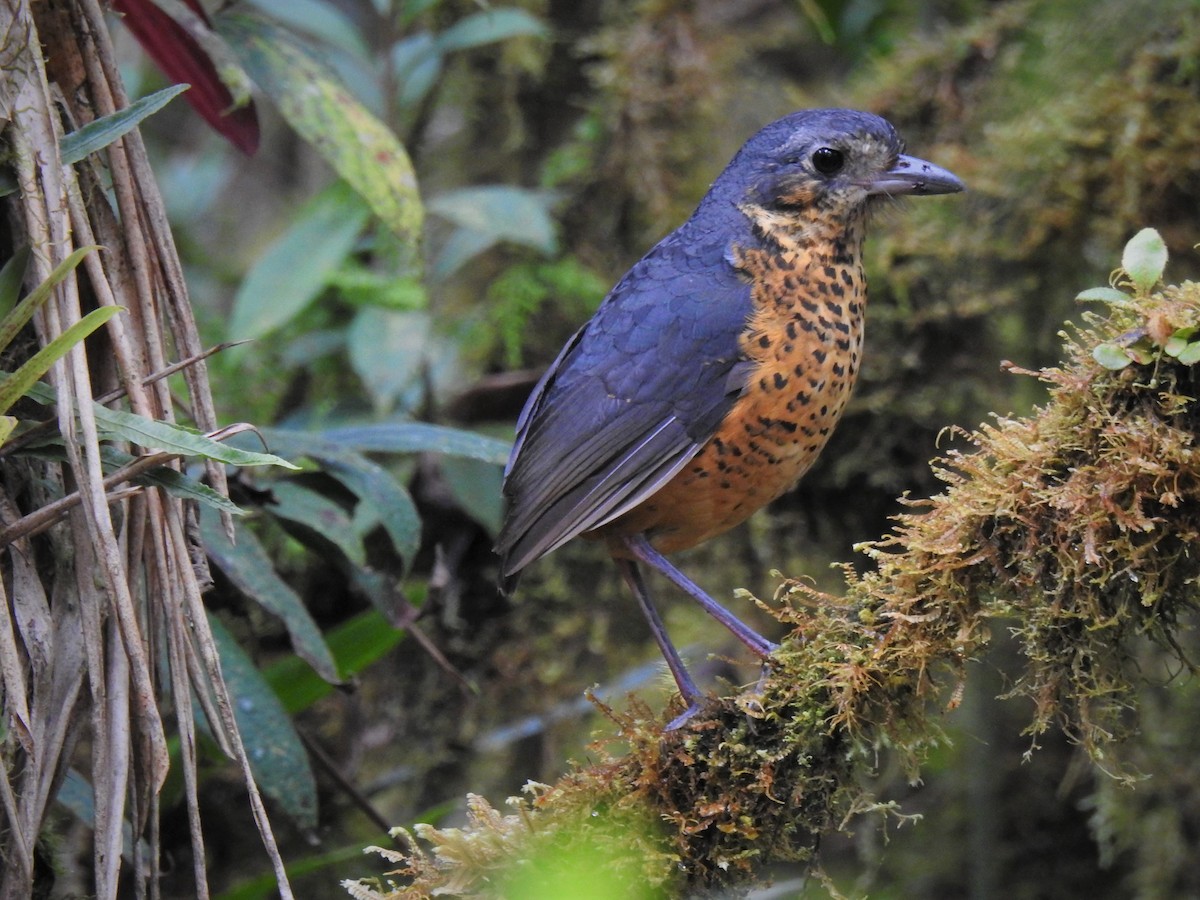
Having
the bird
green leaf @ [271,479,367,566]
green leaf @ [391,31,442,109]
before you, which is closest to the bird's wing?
the bird

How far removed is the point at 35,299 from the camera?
2.04 metres

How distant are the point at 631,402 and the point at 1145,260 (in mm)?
1211

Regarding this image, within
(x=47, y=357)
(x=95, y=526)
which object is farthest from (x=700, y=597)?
(x=47, y=357)

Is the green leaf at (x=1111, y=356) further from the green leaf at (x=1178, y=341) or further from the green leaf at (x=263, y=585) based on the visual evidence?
the green leaf at (x=263, y=585)

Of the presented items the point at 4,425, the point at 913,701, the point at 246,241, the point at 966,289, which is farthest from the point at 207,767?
the point at 246,241

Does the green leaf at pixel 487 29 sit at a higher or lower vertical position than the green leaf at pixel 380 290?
higher

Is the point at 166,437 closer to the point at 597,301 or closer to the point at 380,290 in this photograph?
the point at 380,290

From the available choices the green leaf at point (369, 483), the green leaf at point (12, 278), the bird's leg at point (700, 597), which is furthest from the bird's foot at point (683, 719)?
the green leaf at point (12, 278)

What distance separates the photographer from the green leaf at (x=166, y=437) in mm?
2039

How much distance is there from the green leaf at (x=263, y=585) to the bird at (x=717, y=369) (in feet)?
1.55

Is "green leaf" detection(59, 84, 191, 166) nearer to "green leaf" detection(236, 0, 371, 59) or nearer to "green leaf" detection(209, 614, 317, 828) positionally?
"green leaf" detection(209, 614, 317, 828)

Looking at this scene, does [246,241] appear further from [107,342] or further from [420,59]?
[107,342]

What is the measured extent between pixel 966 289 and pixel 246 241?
189 inches

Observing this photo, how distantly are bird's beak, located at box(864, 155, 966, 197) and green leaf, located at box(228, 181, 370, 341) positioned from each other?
1.82 m
